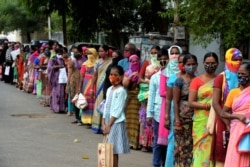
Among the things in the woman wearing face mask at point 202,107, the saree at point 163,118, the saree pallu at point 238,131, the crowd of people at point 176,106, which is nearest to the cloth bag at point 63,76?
the crowd of people at point 176,106

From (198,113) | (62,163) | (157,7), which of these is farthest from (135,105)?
(157,7)

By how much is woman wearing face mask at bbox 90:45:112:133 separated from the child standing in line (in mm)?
3972

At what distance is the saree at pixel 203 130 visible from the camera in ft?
20.9

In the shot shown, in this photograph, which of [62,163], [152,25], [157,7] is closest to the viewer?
[62,163]

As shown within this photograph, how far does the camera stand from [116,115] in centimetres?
701

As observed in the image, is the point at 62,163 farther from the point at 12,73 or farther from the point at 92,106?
the point at 12,73

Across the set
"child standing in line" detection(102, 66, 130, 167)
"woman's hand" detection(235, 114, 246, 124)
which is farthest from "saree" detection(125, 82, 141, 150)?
"woman's hand" detection(235, 114, 246, 124)

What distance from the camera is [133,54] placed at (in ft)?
32.4

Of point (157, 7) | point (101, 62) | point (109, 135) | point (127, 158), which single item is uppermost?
point (157, 7)

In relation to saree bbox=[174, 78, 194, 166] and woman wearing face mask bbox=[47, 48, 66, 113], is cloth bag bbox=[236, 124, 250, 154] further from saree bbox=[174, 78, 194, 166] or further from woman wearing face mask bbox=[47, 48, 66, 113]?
woman wearing face mask bbox=[47, 48, 66, 113]

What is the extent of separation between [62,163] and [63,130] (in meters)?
3.31

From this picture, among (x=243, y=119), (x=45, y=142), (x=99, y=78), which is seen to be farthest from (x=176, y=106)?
(x=99, y=78)

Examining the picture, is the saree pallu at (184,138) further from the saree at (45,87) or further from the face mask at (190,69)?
the saree at (45,87)

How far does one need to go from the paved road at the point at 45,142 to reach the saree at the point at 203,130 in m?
2.14
